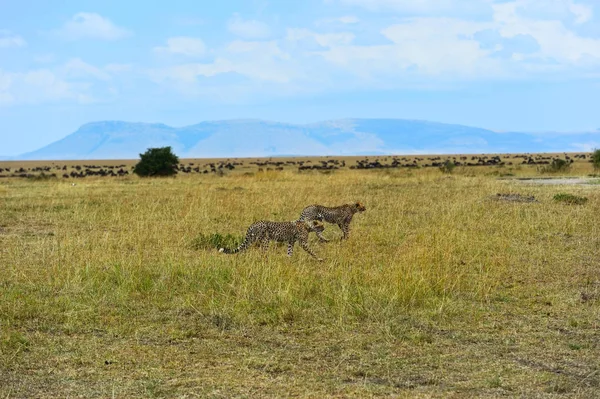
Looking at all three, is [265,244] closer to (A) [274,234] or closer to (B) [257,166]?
(A) [274,234]

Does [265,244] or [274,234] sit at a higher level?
[274,234]

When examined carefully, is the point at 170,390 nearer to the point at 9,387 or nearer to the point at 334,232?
the point at 9,387

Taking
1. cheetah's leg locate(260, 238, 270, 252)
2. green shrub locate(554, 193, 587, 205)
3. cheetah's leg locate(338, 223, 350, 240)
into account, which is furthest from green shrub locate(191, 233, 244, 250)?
green shrub locate(554, 193, 587, 205)

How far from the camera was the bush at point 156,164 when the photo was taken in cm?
4506

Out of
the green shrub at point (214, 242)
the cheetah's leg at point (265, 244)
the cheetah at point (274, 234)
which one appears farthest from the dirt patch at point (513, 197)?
the cheetah's leg at point (265, 244)

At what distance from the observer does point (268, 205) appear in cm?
2091

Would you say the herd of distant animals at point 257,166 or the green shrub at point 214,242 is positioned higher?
the herd of distant animals at point 257,166

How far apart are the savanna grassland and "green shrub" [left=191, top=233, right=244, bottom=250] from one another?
0.05 m

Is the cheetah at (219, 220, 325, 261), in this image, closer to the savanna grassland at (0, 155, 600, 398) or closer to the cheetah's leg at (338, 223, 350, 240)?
the savanna grassland at (0, 155, 600, 398)

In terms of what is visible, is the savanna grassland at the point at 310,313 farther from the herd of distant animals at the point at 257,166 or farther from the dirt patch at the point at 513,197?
the herd of distant animals at the point at 257,166

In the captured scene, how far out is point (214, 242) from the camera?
45.9 ft

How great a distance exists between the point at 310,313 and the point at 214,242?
5370 mm

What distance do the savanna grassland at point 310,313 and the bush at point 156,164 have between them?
28422 millimetres

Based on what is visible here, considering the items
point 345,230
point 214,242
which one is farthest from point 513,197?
point 214,242
